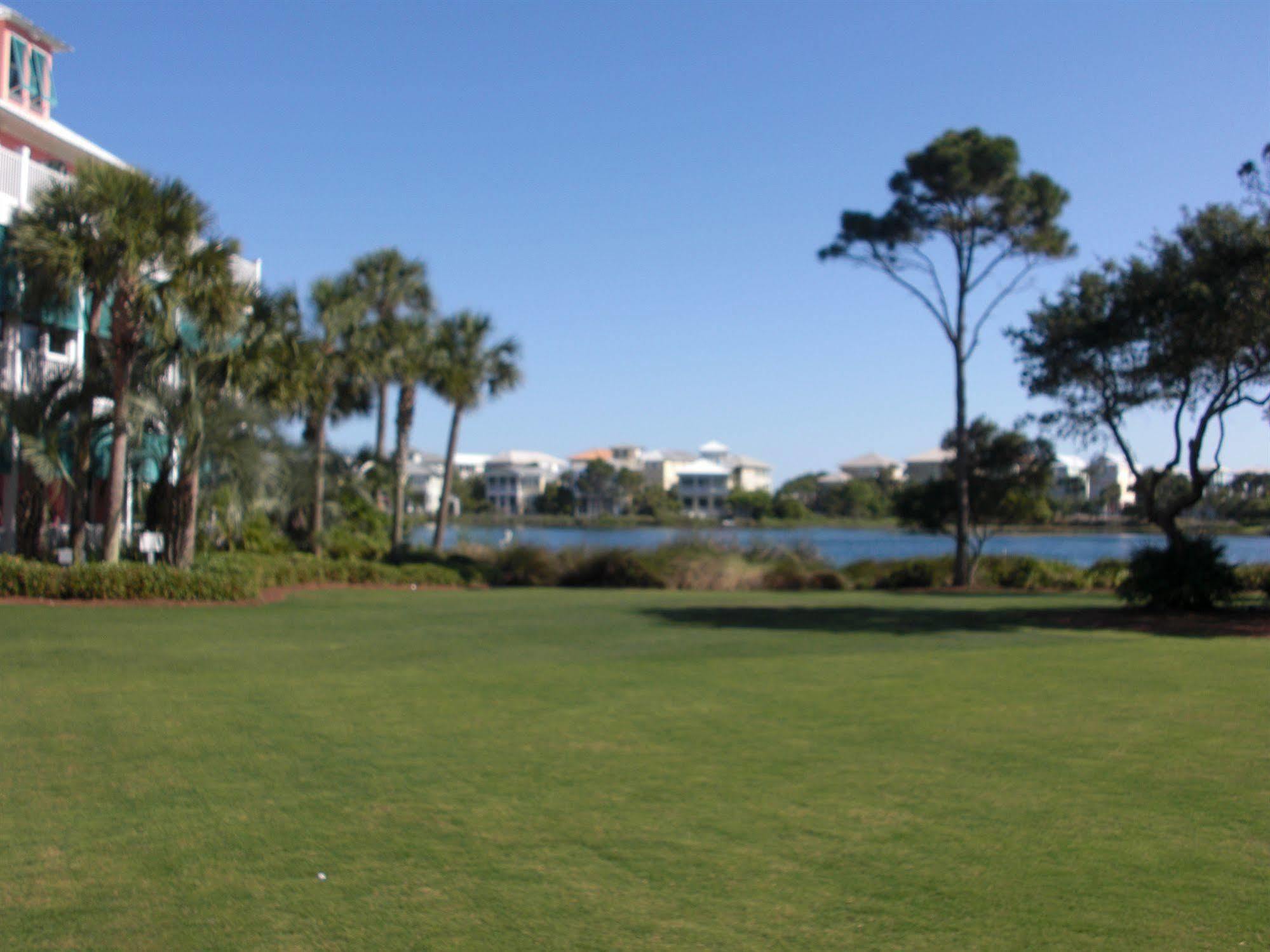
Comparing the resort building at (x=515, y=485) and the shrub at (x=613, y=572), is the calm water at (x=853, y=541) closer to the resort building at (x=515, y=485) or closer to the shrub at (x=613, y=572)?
the shrub at (x=613, y=572)

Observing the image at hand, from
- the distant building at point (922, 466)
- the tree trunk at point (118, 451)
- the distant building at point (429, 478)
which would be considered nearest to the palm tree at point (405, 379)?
the tree trunk at point (118, 451)

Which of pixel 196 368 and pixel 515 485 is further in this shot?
pixel 515 485

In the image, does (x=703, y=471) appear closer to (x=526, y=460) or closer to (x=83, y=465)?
(x=526, y=460)

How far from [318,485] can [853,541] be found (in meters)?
47.7

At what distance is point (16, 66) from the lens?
26.4 meters

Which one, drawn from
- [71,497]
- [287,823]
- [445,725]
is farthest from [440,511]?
[287,823]

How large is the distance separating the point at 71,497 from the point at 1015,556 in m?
27.9

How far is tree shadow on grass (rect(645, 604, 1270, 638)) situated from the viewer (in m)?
17.3

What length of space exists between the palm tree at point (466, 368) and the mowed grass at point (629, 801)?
985 inches

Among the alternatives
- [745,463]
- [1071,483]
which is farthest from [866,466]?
[1071,483]

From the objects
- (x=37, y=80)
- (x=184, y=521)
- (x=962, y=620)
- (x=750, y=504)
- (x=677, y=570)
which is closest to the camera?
(x=962, y=620)

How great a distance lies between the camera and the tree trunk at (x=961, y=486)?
113 feet

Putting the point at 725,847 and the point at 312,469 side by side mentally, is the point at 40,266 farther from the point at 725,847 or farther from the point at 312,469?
the point at 725,847

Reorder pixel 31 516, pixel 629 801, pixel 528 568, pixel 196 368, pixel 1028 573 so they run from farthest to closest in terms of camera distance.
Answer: pixel 1028 573 < pixel 528 568 < pixel 31 516 < pixel 196 368 < pixel 629 801
